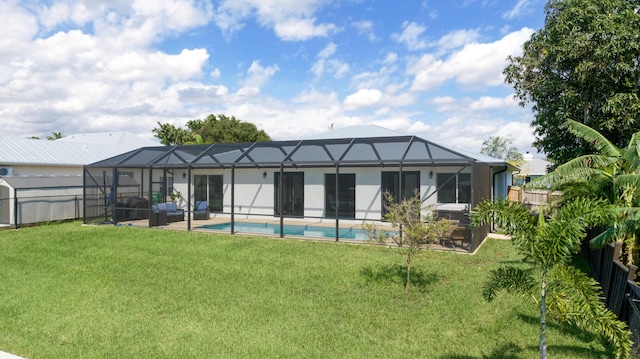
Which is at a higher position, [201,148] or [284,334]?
[201,148]

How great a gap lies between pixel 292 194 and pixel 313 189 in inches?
46.6

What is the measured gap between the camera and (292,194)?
1888 cm

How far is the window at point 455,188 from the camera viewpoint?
15570mm

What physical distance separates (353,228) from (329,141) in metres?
3.72

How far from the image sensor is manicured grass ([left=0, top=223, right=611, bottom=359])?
5.26 metres

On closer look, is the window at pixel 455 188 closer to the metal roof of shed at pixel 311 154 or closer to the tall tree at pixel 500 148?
the metal roof of shed at pixel 311 154

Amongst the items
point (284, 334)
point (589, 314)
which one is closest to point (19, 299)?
point (284, 334)

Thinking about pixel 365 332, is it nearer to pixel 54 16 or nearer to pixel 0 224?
pixel 54 16

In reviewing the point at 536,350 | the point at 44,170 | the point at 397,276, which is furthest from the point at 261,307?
the point at 44,170

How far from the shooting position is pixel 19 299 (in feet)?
24.2

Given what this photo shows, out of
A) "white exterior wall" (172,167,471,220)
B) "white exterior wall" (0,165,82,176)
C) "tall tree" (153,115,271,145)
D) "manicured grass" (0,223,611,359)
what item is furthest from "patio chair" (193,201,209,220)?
"tall tree" (153,115,271,145)

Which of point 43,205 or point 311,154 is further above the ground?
point 311,154

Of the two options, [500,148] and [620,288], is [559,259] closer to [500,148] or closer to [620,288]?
[620,288]

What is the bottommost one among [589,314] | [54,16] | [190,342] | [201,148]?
[190,342]
